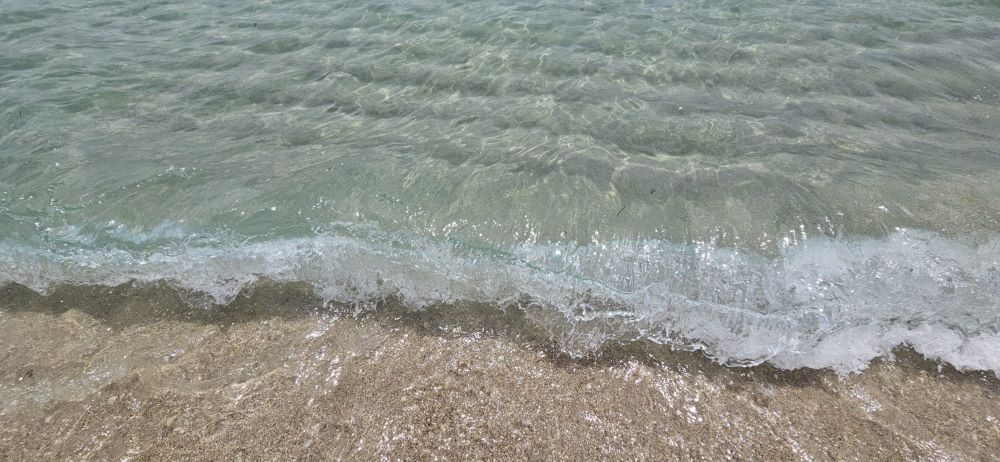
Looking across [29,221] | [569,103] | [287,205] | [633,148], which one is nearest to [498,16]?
[569,103]

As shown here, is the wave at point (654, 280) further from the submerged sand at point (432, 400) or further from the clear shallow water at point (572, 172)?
the submerged sand at point (432, 400)

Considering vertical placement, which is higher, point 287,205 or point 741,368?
point 287,205

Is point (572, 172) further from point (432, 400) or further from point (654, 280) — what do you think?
point (432, 400)

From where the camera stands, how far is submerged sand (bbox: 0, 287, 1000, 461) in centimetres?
247

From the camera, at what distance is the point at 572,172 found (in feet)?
13.9

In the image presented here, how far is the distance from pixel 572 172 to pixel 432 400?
2.28m

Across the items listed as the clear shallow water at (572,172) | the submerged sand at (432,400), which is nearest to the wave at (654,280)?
the clear shallow water at (572,172)

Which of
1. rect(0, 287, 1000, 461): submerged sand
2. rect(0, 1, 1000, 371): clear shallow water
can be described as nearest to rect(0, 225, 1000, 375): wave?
rect(0, 1, 1000, 371): clear shallow water

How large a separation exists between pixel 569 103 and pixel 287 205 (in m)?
2.91

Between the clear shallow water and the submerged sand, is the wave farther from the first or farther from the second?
the submerged sand

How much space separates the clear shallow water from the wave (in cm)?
2

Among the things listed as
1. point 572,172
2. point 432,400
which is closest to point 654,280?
point 572,172

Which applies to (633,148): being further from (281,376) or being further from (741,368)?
(281,376)

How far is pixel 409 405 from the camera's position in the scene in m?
2.67
